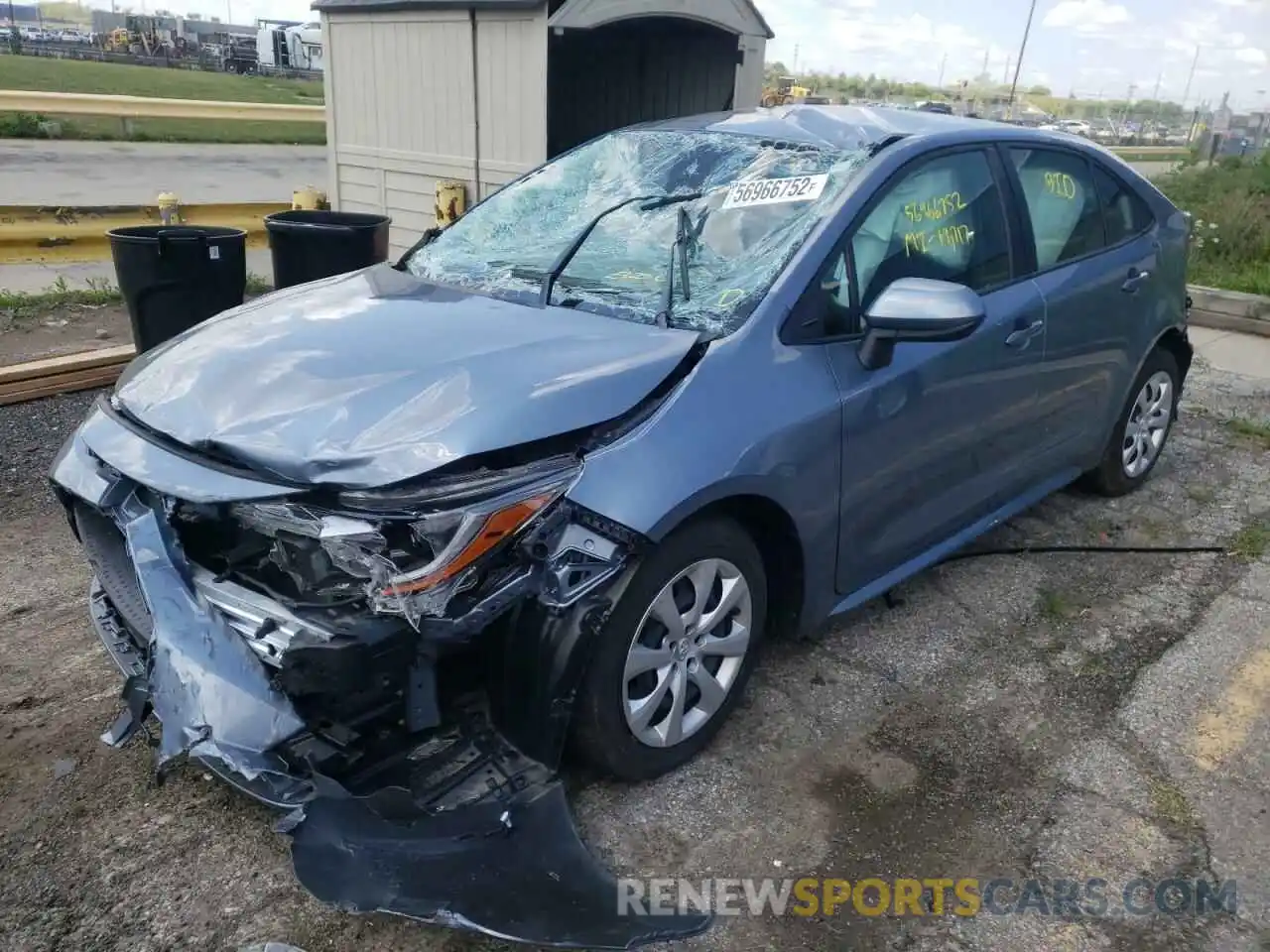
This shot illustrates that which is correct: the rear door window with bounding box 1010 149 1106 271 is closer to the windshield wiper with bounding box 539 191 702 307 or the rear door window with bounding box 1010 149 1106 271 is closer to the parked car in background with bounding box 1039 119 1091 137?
the parked car in background with bounding box 1039 119 1091 137

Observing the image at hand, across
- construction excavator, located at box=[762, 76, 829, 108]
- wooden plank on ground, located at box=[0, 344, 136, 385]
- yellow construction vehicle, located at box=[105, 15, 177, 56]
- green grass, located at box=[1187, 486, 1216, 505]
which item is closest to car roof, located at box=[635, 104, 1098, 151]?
green grass, located at box=[1187, 486, 1216, 505]

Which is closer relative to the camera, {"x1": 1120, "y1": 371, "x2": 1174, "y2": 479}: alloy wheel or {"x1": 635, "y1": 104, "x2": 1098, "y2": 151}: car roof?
{"x1": 635, "y1": 104, "x2": 1098, "y2": 151}: car roof

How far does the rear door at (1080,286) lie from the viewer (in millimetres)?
3971

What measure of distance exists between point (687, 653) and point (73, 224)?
7.91 m

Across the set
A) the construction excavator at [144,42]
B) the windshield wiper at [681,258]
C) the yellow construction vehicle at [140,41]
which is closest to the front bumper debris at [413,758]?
the windshield wiper at [681,258]

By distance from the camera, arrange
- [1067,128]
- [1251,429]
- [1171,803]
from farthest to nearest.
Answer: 1. [1067,128]
2. [1251,429]
3. [1171,803]

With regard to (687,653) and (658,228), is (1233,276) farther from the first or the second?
(687,653)

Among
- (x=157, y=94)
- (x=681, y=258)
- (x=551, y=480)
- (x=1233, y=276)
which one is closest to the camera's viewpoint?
(x=551, y=480)

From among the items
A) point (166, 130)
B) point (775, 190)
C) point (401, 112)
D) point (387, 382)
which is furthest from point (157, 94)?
point (387, 382)

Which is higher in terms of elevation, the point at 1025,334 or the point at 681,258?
the point at 681,258

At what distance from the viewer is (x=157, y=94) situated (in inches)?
1193

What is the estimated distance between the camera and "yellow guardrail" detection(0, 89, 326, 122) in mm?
12773

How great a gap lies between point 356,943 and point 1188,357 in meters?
4.71

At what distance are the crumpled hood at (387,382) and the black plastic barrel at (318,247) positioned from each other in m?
2.95
